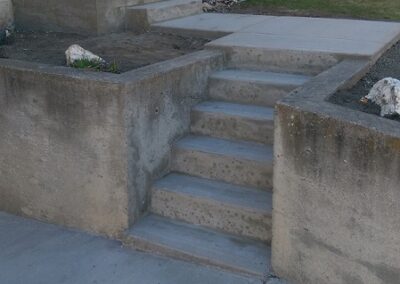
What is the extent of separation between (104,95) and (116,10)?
99.4 inches

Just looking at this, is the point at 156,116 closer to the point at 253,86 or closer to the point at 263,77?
the point at 253,86

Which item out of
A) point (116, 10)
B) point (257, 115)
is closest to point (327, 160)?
point (257, 115)

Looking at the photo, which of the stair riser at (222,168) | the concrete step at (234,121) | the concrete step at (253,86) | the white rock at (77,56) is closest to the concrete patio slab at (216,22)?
the concrete step at (253,86)

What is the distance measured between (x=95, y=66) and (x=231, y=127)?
1.19 meters

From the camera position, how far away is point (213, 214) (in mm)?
4234

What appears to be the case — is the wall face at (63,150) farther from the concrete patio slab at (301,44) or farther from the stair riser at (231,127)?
the concrete patio slab at (301,44)

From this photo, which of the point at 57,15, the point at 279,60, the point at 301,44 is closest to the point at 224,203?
the point at 279,60

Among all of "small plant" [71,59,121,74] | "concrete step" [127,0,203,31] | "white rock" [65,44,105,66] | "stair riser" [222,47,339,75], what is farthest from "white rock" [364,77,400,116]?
"concrete step" [127,0,203,31]

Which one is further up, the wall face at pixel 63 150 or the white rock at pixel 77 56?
the white rock at pixel 77 56

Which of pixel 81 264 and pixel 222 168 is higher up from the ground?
pixel 222 168

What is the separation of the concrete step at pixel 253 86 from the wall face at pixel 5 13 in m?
2.69

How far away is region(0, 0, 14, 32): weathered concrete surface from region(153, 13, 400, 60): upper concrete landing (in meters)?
1.68

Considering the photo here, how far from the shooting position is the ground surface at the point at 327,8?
303 inches

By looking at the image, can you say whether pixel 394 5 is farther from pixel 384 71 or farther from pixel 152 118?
pixel 152 118
